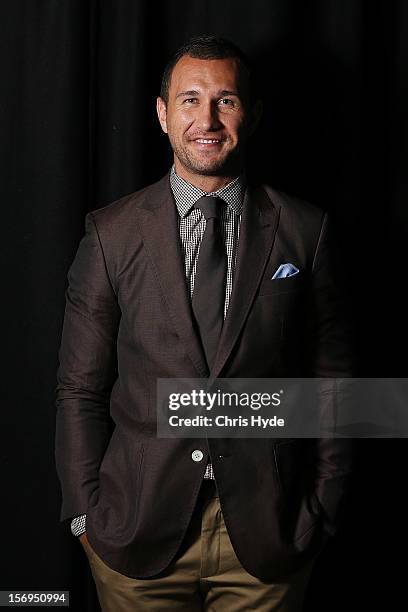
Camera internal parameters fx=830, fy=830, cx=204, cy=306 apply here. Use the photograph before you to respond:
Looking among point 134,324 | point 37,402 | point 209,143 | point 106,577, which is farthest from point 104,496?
point 209,143

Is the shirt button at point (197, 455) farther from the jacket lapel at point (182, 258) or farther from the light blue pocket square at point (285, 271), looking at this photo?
the light blue pocket square at point (285, 271)

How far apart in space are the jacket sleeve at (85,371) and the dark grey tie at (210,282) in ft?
0.60

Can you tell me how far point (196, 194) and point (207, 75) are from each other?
224mm

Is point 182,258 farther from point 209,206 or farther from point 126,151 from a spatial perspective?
point 126,151

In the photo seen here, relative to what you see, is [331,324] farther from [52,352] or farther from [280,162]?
[52,352]

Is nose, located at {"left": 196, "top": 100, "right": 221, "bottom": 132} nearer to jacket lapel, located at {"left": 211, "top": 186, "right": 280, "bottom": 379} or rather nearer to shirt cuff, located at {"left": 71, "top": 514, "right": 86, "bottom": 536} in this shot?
jacket lapel, located at {"left": 211, "top": 186, "right": 280, "bottom": 379}

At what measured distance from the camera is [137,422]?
1.59m

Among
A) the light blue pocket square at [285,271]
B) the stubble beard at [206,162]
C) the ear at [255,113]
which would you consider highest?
the ear at [255,113]

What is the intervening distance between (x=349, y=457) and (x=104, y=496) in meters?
0.50

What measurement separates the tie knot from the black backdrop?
1.26 ft

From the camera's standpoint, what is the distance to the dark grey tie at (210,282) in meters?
1.55

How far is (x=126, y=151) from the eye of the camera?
1.93 m

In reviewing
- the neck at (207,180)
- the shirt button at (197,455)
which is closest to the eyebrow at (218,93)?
the neck at (207,180)

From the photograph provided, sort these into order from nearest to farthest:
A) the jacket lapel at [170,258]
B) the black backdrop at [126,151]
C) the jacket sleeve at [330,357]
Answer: the jacket lapel at [170,258]
the jacket sleeve at [330,357]
the black backdrop at [126,151]
